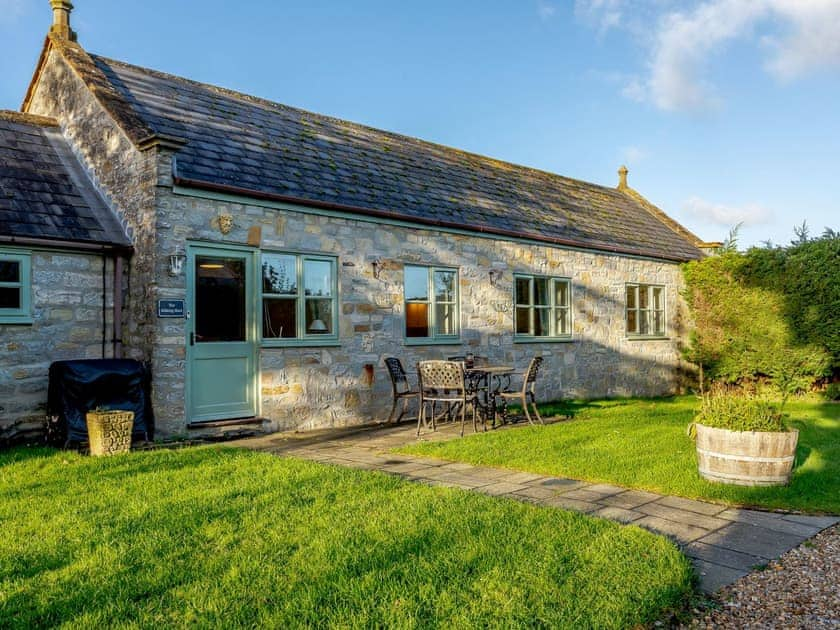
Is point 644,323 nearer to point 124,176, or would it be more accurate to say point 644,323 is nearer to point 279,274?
point 279,274

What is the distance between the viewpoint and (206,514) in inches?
191

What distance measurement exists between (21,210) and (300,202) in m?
3.50

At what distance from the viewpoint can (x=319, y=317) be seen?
32.5ft

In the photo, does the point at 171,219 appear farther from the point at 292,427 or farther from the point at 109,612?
the point at 109,612

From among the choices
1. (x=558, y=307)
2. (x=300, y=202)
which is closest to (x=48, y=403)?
(x=300, y=202)

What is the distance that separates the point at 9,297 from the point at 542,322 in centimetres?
894

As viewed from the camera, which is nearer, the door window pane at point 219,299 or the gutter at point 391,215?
the gutter at point 391,215

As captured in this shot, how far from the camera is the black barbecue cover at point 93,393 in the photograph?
308 inches

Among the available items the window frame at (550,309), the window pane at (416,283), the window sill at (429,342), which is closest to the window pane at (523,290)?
the window frame at (550,309)

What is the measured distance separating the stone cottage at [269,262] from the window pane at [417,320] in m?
0.04

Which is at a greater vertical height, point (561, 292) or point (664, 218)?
point (664, 218)

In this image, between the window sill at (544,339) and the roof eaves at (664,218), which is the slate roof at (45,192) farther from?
the roof eaves at (664,218)

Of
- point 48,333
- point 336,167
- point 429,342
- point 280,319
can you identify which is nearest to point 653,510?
point 280,319


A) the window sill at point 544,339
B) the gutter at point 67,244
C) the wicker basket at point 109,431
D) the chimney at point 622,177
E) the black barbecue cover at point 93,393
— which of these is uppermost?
the chimney at point 622,177
